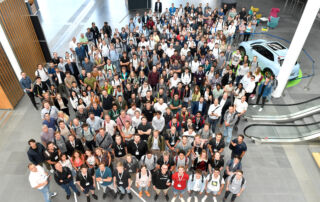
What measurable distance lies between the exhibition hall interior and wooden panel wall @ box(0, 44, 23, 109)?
0.14 ft

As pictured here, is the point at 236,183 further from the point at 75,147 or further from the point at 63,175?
the point at 75,147

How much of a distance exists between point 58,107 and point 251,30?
11229 millimetres

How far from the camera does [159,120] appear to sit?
6.83 metres

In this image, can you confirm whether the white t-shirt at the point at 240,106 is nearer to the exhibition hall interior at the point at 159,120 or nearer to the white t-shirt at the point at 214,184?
the exhibition hall interior at the point at 159,120

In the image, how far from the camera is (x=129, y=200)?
634 cm

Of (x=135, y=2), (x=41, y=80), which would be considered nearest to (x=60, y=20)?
(x=135, y=2)

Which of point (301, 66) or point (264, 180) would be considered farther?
point (301, 66)

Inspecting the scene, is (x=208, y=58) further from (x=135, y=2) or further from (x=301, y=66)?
(x=135, y=2)

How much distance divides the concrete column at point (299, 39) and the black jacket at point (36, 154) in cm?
932

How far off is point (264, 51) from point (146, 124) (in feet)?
25.8

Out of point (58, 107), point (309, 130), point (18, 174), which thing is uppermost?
point (58, 107)

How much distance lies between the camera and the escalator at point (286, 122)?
26.2 feet

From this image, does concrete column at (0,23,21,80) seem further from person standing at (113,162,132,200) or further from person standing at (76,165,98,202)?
person standing at (113,162,132,200)

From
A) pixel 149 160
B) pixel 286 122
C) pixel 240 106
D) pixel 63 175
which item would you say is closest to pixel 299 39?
pixel 286 122
